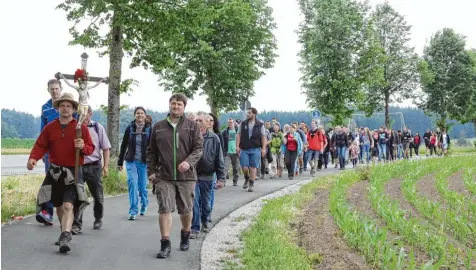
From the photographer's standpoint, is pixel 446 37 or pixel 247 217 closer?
pixel 247 217

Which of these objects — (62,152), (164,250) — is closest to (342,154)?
(164,250)

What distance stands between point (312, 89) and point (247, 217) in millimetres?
33746

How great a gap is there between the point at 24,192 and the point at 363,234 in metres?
7.97

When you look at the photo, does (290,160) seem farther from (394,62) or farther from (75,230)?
(394,62)

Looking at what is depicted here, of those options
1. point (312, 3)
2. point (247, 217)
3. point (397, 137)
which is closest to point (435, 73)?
point (312, 3)

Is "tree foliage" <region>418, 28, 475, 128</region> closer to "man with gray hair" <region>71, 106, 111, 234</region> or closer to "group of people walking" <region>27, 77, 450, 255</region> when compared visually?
"group of people walking" <region>27, 77, 450, 255</region>

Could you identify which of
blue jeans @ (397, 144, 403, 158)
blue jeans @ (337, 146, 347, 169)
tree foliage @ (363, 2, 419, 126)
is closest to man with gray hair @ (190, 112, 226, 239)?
blue jeans @ (337, 146, 347, 169)

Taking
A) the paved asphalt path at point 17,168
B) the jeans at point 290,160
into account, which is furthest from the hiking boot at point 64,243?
the paved asphalt path at point 17,168

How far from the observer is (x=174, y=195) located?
7.46 metres

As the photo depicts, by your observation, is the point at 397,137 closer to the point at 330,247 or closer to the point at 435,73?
the point at 330,247

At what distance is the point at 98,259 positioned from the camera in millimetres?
7008

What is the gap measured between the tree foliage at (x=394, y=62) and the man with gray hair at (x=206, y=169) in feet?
165

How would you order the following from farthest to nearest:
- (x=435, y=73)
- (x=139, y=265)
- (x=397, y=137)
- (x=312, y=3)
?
(x=435, y=73), (x=312, y=3), (x=397, y=137), (x=139, y=265)

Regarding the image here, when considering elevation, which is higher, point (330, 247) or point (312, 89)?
point (312, 89)
